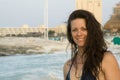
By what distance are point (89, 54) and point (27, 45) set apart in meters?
15.3

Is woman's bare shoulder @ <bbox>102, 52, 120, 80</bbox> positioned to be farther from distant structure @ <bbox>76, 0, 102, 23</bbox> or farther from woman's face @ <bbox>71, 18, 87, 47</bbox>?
distant structure @ <bbox>76, 0, 102, 23</bbox>

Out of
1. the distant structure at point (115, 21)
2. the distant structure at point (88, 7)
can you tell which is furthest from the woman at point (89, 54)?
the distant structure at point (115, 21)

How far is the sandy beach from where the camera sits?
591 inches

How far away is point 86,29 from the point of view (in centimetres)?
106

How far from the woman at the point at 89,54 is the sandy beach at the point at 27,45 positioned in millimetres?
13187

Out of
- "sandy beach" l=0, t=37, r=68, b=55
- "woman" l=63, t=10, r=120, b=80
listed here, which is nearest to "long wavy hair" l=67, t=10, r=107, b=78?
"woman" l=63, t=10, r=120, b=80

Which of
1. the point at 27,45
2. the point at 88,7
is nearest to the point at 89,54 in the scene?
the point at 88,7

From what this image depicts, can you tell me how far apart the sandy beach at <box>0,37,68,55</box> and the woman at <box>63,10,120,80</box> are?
→ 13.2 m

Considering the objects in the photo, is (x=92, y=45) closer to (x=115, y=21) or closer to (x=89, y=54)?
(x=89, y=54)

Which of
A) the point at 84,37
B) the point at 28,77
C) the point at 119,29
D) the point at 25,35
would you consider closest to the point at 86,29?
the point at 84,37

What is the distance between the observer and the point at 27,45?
53.6 feet

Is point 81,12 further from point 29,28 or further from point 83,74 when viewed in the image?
point 29,28

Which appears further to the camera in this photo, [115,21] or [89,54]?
[115,21]

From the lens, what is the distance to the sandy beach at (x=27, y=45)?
15.0 metres
